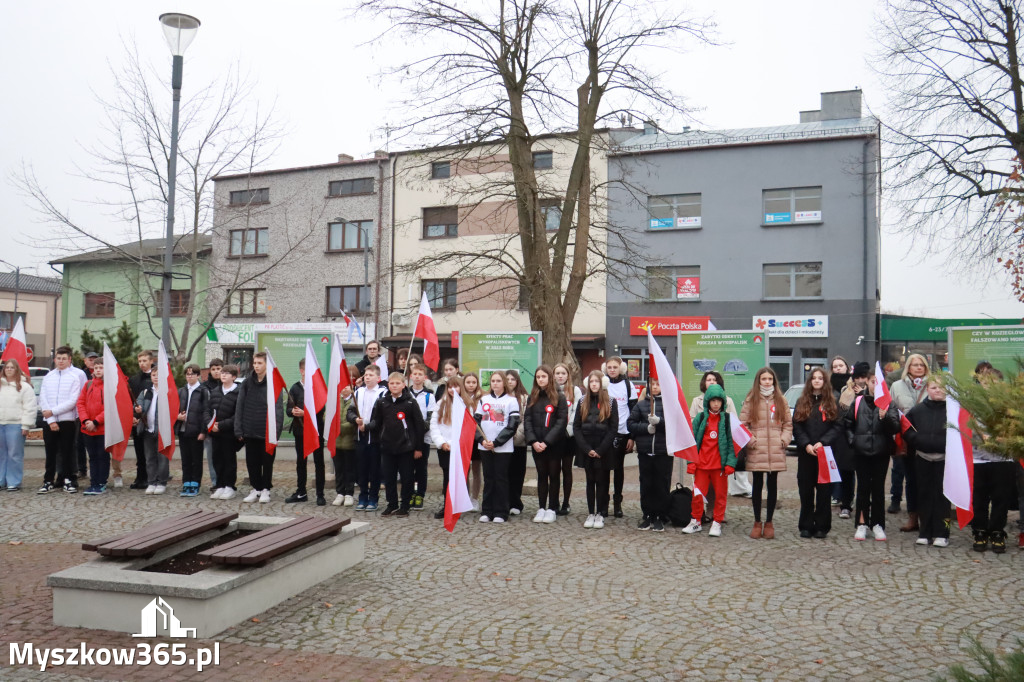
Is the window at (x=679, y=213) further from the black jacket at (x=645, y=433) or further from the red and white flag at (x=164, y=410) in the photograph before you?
the black jacket at (x=645, y=433)

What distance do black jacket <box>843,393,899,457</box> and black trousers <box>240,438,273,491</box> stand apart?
739 centimetres

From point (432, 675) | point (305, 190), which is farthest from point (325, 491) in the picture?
point (305, 190)

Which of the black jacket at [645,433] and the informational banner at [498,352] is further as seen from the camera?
the informational banner at [498,352]

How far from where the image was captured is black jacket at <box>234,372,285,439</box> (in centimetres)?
1141

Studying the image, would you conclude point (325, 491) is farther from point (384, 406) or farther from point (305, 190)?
point (305, 190)

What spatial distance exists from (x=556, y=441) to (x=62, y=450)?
7366 millimetres

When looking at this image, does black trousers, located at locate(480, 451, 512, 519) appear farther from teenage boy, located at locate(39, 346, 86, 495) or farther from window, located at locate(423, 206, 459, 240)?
window, located at locate(423, 206, 459, 240)

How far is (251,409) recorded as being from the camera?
11.5 meters

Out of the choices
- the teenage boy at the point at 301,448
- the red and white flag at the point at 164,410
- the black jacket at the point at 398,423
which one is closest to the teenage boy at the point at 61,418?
the red and white flag at the point at 164,410

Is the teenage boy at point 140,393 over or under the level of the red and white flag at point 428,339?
under

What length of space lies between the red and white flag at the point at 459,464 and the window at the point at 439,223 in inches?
1106

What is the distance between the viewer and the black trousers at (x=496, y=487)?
10156 millimetres

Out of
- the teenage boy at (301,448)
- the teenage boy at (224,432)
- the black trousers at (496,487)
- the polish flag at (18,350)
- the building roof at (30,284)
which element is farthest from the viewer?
the building roof at (30,284)

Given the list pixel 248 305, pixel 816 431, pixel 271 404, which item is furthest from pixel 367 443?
pixel 248 305
